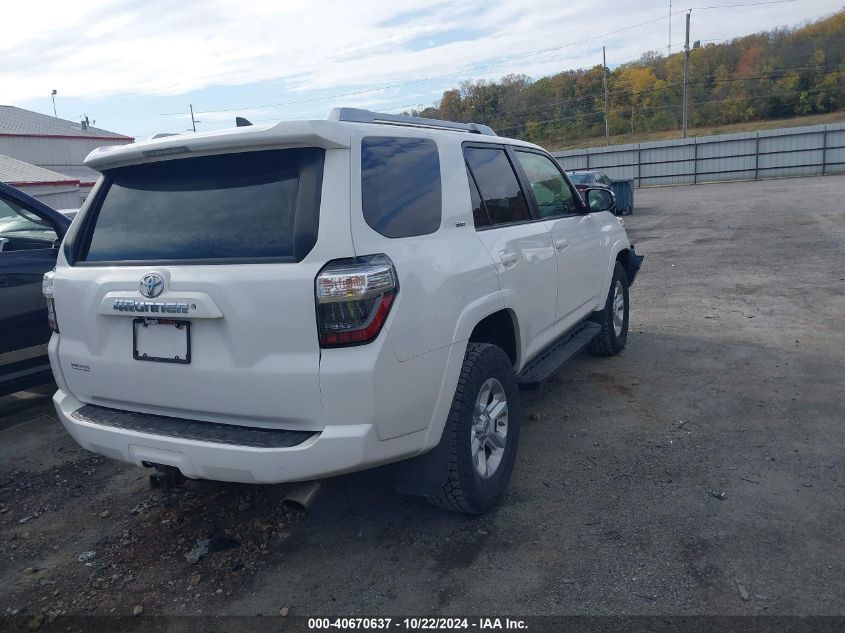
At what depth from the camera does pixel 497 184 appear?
4.07 m

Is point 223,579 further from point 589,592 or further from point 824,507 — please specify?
point 824,507

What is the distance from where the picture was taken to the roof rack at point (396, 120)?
9.97 ft

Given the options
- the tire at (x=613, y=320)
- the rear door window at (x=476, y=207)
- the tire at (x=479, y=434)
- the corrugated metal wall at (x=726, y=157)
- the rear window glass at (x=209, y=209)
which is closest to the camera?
the rear window glass at (x=209, y=209)

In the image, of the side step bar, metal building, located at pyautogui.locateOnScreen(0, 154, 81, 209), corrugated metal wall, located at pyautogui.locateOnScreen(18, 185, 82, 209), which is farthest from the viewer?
corrugated metal wall, located at pyautogui.locateOnScreen(18, 185, 82, 209)

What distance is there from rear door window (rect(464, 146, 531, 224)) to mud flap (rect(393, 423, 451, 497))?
143 centimetres

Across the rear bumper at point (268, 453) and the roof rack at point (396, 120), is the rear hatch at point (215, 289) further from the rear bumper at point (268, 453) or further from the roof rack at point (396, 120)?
the roof rack at point (396, 120)

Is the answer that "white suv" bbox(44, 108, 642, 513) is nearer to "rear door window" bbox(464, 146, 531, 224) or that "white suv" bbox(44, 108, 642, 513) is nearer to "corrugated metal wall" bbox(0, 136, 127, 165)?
"rear door window" bbox(464, 146, 531, 224)

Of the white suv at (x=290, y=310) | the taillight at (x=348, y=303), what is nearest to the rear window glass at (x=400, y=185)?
the white suv at (x=290, y=310)

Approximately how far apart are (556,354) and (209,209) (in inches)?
105

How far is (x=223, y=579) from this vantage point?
309 centimetres

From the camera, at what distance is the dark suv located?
4.96 meters

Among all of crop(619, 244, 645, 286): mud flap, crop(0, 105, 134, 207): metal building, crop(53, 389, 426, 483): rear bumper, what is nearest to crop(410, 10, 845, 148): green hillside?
crop(0, 105, 134, 207): metal building

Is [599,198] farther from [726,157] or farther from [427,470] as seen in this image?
[726,157]

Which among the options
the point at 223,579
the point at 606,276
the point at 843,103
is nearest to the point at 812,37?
the point at 843,103
